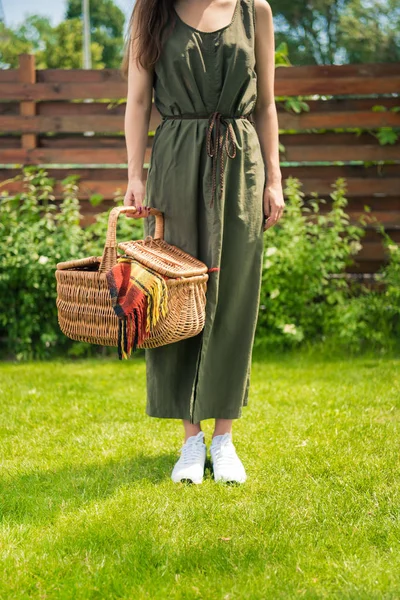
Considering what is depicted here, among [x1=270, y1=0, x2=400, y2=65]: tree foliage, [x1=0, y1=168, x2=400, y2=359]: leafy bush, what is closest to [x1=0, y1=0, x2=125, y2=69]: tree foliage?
[x1=270, y1=0, x2=400, y2=65]: tree foliage

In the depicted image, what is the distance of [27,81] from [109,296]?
10.7 feet

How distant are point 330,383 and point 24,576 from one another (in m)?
2.34

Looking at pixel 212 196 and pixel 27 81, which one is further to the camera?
pixel 27 81

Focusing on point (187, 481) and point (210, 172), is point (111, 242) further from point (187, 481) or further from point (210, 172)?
point (187, 481)

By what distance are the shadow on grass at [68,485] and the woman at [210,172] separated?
170mm

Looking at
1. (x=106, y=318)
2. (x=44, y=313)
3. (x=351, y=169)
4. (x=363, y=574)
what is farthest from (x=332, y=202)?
(x=363, y=574)

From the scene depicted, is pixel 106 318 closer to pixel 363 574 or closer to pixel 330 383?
pixel 363 574

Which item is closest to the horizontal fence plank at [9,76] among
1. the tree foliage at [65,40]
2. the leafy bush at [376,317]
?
the leafy bush at [376,317]

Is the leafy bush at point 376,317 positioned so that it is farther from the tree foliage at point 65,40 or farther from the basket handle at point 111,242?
the tree foliage at point 65,40

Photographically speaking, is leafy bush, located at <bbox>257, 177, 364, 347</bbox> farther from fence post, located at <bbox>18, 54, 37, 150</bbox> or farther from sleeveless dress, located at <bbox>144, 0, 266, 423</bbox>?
sleeveless dress, located at <bbox>144, 0, 266, 423</bbox>

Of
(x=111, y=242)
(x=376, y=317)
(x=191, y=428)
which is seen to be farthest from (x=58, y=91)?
(x=191, y=428)

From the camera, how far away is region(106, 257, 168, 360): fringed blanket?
2.19 metres

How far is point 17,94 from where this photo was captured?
504cm

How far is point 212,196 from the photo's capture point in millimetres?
2451
